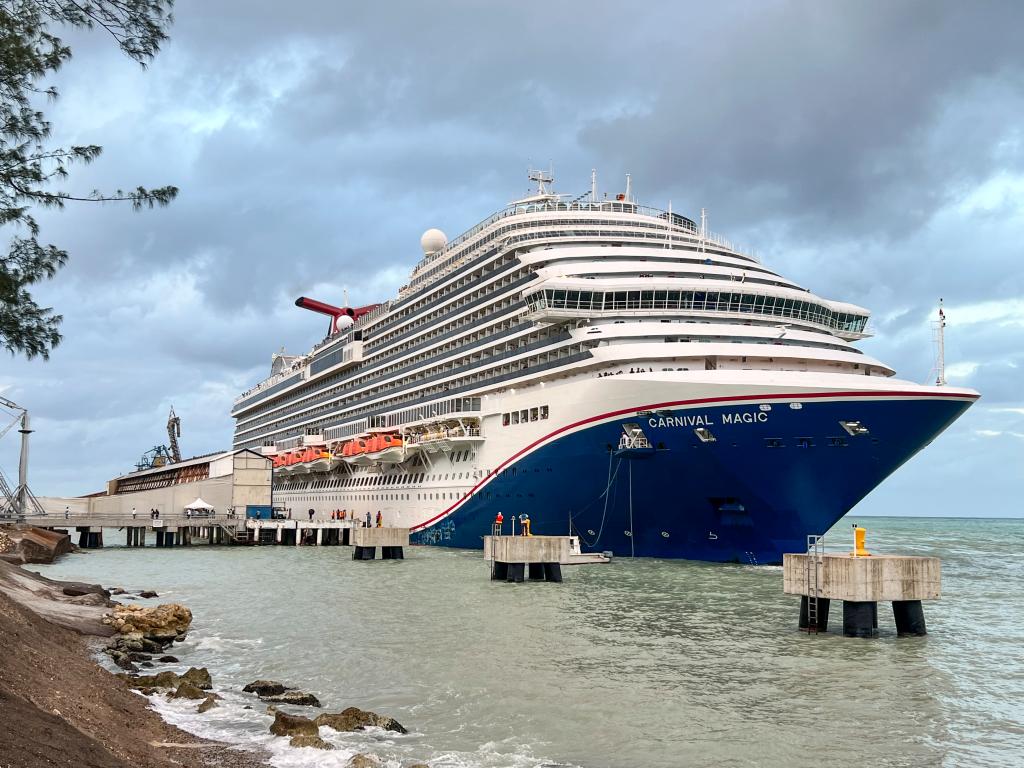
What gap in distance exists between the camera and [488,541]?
106ft

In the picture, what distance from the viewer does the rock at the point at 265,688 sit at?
51.8 ft

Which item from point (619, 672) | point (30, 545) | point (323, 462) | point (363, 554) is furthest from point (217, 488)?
point (619, 672)

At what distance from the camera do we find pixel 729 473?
32.2 m

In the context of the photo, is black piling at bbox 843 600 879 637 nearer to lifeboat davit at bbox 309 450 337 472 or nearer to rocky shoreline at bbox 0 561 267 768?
rocky shoreline at bbox 0 561 267 768

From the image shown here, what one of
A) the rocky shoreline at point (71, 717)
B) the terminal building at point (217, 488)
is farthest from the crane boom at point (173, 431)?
the rocky shoreline at point (71, 717)

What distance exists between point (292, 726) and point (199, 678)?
13.0 feet

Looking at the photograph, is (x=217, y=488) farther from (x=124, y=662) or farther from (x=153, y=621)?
(x=124, y=662)

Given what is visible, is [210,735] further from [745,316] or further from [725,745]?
[745,316]

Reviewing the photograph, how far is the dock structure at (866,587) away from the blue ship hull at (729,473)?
10.2m

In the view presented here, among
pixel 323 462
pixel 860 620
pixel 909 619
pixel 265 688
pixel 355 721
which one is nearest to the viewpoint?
pixel 355 721

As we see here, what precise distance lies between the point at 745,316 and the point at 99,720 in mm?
31281

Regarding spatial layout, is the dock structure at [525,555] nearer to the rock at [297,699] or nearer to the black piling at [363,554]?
the black piling at [363,554]

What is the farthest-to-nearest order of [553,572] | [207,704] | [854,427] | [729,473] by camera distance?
[729,473], [553,572], [854,427], [207,704]

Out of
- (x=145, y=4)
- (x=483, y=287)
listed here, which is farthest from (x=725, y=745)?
(x=483, y=287)
